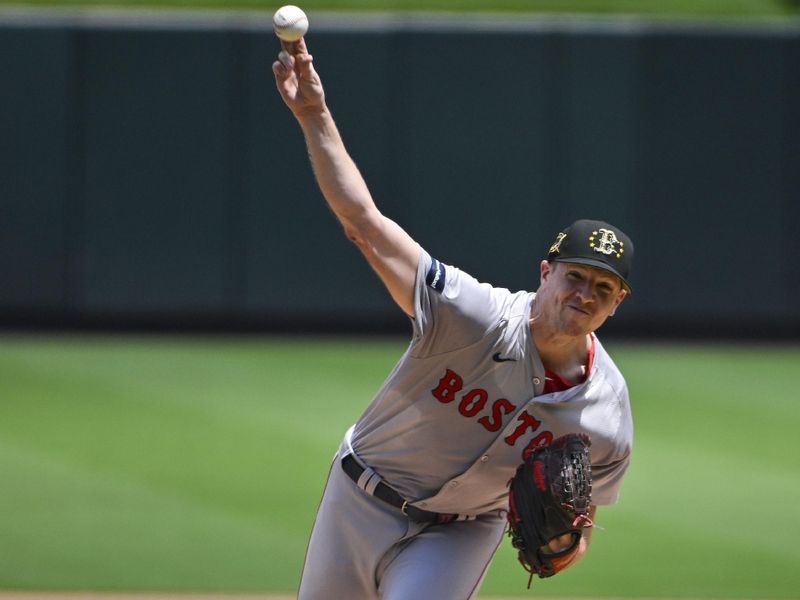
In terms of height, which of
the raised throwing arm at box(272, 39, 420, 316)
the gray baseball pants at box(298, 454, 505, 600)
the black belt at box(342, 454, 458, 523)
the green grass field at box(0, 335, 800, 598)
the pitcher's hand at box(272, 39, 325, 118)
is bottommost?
the green grass field at box(0, 335, 800, 598)

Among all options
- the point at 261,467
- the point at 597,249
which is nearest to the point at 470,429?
the point at 597,249

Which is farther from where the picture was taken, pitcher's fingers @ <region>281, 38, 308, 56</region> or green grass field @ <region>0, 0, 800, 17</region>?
green grass field @ <region>0, 0, 800, 17</region>

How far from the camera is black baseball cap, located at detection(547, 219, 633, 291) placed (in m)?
3.51

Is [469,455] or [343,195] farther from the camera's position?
[469,455]

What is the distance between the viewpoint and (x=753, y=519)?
693 centimetres

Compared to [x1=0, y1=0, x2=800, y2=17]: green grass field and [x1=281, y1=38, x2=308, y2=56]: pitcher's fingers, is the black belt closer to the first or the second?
[x1=281, y1=38, x2=308, y2=56]: pitcher's fingers

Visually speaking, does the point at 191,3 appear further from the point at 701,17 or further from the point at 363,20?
the point at 701,17

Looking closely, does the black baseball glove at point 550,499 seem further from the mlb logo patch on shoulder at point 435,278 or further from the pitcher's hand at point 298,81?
the pitcher's hand at point 298,81

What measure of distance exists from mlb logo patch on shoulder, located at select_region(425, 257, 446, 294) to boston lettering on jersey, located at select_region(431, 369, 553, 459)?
0.92 feet

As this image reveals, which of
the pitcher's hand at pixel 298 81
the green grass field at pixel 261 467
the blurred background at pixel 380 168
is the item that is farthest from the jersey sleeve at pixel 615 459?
the blurred background at pixel 380 168

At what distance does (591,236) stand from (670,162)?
30.0 feet

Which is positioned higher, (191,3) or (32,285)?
(191,3)

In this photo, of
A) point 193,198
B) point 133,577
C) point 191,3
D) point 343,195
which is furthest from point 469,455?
point 191,3

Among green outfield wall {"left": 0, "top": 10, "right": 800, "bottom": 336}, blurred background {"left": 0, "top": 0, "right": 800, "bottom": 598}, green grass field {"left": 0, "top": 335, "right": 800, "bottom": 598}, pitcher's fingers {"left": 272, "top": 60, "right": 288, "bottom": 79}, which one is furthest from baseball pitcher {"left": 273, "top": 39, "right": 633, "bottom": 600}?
green outfield wall {"left": 0, "top": 10, "right": 800, "bottom": 336}
